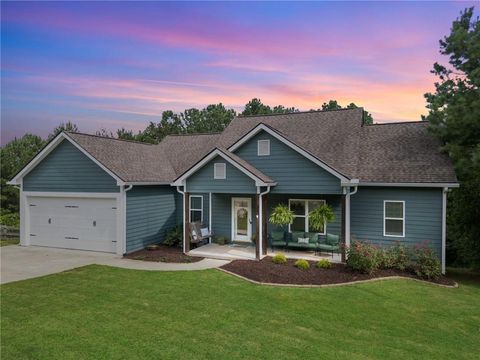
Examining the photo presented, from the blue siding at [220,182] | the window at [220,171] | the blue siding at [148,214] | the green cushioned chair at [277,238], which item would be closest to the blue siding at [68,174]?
the blue siding at [148,214]

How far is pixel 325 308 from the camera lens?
884 centimetres

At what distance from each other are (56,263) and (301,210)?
1070 centimetres

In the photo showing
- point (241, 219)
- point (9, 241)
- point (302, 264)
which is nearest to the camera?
point (302, 264)

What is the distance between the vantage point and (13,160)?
41.5 meters

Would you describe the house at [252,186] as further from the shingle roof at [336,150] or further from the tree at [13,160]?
the tree at [13,160]

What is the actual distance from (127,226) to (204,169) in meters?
4.36

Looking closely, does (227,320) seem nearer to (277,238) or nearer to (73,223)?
(277,238)

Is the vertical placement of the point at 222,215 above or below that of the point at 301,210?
below

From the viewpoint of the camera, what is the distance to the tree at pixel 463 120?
41.8 ft

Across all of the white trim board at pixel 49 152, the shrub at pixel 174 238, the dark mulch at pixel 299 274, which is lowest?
the dark mulch at pixel 299 274

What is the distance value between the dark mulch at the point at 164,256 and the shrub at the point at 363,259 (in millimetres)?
6070

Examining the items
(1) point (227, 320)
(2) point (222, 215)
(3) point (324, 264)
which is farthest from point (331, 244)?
(1) point (227, 320)

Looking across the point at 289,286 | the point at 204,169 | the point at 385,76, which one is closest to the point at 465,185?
the point at 385,76

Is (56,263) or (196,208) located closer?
(56,263)
